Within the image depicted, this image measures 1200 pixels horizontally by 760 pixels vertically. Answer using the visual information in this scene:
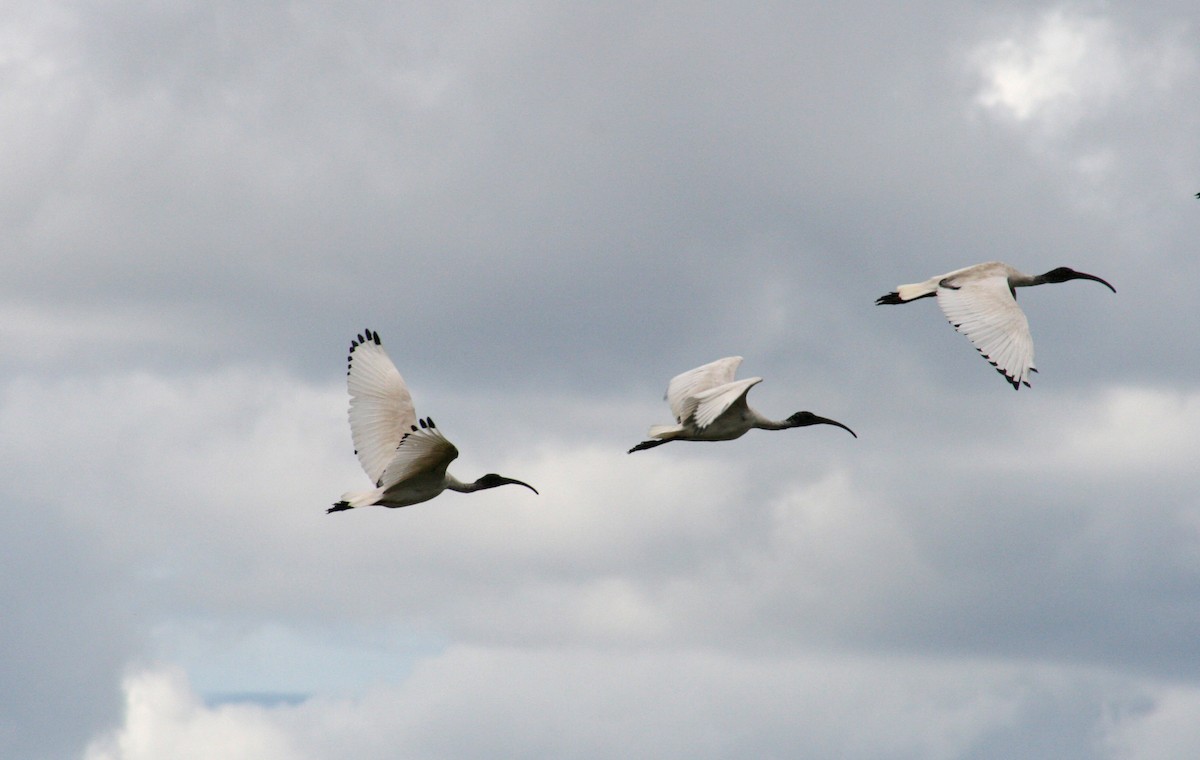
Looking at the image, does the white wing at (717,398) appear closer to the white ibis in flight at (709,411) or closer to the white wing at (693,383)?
the white ibis in flight at (709,411)

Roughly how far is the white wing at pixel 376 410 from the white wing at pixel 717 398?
576 cm

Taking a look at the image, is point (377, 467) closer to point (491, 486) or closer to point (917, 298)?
point (491, 486)

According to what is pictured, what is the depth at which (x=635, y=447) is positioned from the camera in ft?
118

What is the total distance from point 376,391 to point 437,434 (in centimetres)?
469

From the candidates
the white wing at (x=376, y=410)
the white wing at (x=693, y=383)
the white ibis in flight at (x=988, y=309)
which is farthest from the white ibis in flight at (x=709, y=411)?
the white wing at (x=376, y=410)

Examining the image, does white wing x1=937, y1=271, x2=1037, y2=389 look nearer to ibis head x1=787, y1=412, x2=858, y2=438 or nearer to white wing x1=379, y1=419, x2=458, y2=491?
ibis head x1=787, y1=412, x2=858, y2=438

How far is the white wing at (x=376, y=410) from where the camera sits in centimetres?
3762

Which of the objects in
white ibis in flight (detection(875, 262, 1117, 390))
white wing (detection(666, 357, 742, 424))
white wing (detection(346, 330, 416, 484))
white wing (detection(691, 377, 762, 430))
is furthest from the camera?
white wing (detection(346, 330, 416, 484))

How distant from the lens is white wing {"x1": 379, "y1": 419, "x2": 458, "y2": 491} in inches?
1335

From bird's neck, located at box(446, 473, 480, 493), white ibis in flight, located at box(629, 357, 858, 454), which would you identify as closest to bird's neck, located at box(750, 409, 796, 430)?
white ibis in flight, located at box(629, 357, 858, 454)

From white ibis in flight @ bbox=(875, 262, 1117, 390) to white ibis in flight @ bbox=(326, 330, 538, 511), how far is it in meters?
7.67

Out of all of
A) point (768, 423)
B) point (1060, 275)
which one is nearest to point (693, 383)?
point (768, 423)

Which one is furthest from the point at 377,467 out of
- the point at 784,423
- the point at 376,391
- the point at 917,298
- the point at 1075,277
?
the point at 1075,277

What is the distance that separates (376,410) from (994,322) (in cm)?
1066
